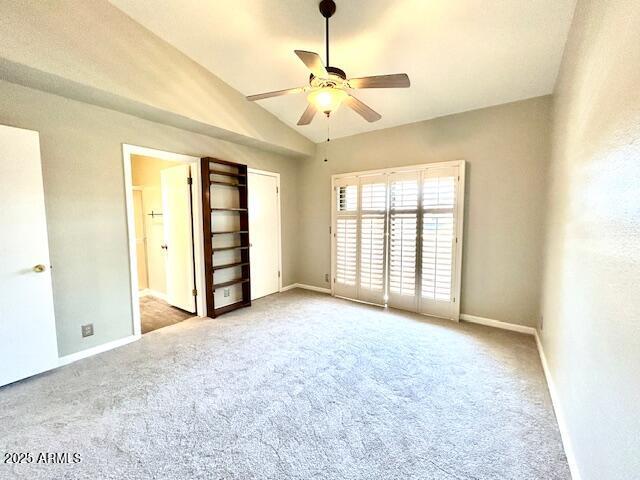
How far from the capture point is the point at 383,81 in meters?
1.92

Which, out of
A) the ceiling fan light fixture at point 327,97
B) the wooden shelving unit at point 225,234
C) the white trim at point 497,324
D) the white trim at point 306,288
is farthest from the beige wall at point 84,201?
the white trim at point 497,324

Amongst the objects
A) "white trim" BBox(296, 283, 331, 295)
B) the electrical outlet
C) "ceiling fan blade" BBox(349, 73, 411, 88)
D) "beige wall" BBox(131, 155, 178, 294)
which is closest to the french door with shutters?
"white trim" BBox(296, 283, 331, 295)

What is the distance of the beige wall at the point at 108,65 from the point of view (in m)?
1.95

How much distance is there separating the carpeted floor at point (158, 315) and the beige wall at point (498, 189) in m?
3.80

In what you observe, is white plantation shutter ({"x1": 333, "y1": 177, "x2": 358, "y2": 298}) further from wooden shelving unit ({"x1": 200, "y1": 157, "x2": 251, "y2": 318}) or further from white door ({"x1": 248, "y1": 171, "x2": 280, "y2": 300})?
wooden shelving unit ({"x1": 200, "y1": 157, "x2": 251, "y2": 318})

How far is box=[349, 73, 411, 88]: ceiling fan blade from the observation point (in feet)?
6.06

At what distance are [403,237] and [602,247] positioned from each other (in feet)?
8.39

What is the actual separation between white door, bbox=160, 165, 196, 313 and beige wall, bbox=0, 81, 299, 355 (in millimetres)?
667

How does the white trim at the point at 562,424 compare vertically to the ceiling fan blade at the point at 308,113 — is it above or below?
below

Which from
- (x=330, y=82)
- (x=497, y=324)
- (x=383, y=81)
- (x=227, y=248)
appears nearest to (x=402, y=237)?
(x=497, y=324)

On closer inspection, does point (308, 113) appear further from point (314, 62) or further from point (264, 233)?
point (264, 233)

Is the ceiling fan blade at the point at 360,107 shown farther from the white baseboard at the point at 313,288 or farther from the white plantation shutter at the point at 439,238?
the white baseboard at the point at 313,288

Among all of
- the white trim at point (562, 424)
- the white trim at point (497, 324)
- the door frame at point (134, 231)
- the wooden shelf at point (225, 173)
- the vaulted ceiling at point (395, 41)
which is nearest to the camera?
the white trim at point (562, 424)

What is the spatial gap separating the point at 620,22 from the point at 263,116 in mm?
3538
